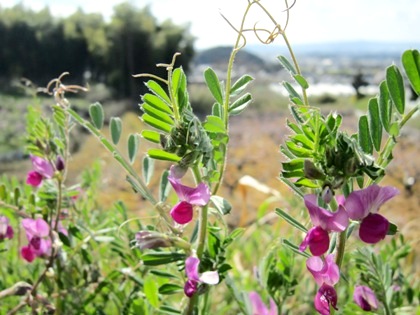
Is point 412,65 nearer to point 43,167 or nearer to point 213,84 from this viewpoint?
point 213,84

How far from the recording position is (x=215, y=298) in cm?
75

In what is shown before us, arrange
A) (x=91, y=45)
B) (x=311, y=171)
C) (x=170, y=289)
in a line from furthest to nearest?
(x=91, y=45)
(x=170, y=289)
(x=311, y=171)

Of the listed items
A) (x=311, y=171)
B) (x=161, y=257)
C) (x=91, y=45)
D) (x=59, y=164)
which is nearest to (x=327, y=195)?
(x=311, y=171)

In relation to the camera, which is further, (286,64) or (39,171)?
(39,171)

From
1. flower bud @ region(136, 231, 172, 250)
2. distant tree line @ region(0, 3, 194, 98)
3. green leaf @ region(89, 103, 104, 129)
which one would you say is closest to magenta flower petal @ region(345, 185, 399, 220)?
flower bud @ region(136, 231, 172, 250)

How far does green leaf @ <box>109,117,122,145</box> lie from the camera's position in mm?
403

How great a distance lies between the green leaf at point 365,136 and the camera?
0.28 meters

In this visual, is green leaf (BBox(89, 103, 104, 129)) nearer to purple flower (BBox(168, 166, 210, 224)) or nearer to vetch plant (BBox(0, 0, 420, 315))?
vetch plant (BBox(0, 0, 420, 315))

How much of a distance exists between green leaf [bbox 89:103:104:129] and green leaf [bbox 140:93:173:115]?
0.11 metres

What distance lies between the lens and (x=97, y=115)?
1.32 feet

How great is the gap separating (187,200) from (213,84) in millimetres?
64

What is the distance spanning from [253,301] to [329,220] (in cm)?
A: 17

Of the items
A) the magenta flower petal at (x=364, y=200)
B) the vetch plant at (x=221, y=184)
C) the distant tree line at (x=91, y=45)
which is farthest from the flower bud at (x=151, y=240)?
the distant tree line at (x=91, y=45)

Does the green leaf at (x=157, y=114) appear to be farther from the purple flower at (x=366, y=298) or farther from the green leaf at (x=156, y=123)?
the purple flower at (x=366, y=298)
